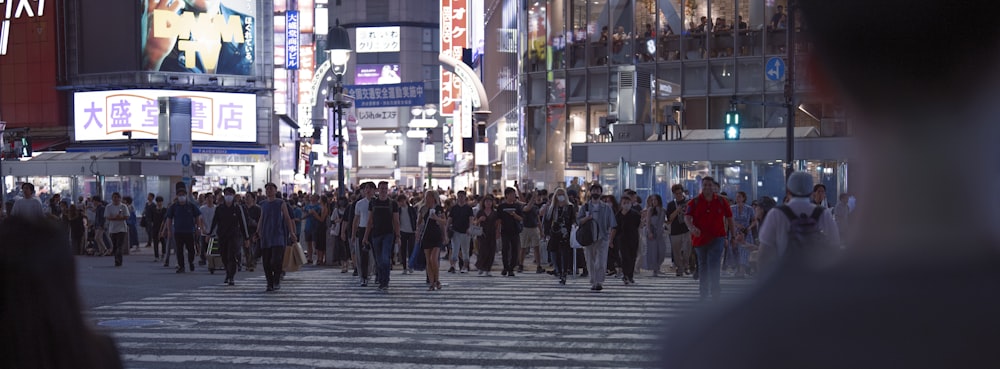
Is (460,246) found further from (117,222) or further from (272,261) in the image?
(117,222)

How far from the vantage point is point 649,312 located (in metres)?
15.9

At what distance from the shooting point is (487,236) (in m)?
25.9

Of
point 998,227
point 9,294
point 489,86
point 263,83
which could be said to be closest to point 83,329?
point 9,294

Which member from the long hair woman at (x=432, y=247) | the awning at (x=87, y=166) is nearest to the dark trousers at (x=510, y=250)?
the long hair woman at (x=432, y=247)

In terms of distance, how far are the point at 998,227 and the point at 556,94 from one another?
1996 inches

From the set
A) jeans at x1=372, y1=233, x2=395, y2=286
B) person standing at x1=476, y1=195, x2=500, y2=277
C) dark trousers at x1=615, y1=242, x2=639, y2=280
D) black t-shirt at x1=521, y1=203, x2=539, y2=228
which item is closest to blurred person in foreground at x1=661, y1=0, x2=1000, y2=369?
jeans at x1=372, y1=233, x2=395, y2=286

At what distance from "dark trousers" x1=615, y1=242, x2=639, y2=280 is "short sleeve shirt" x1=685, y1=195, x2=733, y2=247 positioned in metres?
5.41

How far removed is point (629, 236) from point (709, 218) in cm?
655

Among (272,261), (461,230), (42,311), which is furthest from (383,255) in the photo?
(42,311)

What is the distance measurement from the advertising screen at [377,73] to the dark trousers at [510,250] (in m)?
114

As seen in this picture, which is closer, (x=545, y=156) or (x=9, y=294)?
(x=9, y=294)

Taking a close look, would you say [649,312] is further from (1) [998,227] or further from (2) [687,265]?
(1) [998,227]

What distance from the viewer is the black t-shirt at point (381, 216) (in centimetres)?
2031

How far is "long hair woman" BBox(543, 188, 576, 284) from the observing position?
2225 centimetres
